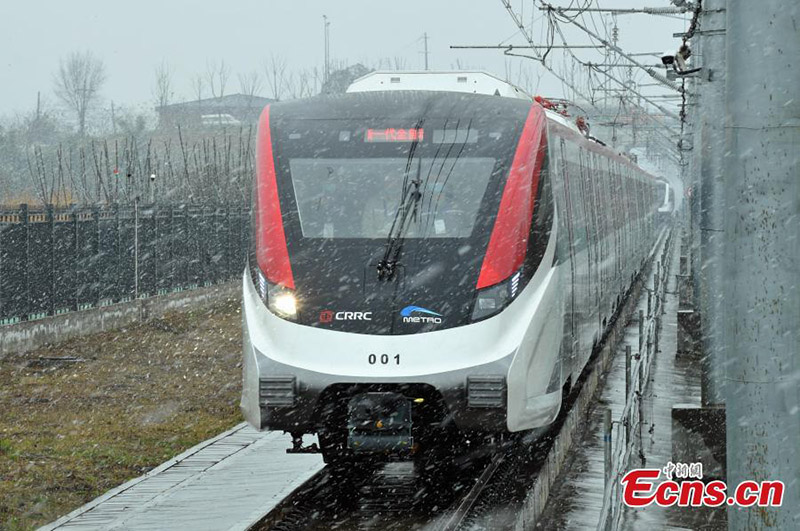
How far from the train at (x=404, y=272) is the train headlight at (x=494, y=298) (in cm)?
1

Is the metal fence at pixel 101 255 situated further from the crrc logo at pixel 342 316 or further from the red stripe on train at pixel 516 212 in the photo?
the red stripe on train at pixel 516 212

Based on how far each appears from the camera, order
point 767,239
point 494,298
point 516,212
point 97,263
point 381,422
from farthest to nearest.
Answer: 1. point 97,263
2. point 516,212
3. point 494,298
4. point 381,422
5. point 767,239

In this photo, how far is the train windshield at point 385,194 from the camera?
31.8ft

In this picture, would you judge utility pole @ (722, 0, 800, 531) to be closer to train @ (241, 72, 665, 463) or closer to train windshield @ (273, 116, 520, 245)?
train @ (241, 72, 665, 463)

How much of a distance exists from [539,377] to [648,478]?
127cm

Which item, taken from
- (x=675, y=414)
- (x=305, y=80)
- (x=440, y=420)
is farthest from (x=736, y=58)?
(x=305, y=80)

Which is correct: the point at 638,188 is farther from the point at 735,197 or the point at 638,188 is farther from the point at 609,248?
the point at 735,197

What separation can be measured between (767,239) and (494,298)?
14.1ft

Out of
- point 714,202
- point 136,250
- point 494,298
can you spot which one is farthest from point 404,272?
point 136,250

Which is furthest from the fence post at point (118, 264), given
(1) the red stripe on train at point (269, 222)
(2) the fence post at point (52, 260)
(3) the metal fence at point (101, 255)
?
(1) the red stripe on train at point (269, 222)

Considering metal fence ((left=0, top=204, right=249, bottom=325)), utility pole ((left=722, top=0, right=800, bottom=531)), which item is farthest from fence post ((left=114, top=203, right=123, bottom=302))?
utility pole ((left=722, top=0, right=800, bottom=531))

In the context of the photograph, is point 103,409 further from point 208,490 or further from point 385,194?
point 385,194

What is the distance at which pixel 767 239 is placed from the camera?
509 centimetres

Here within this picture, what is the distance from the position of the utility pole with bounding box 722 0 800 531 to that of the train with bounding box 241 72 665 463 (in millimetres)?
3939
